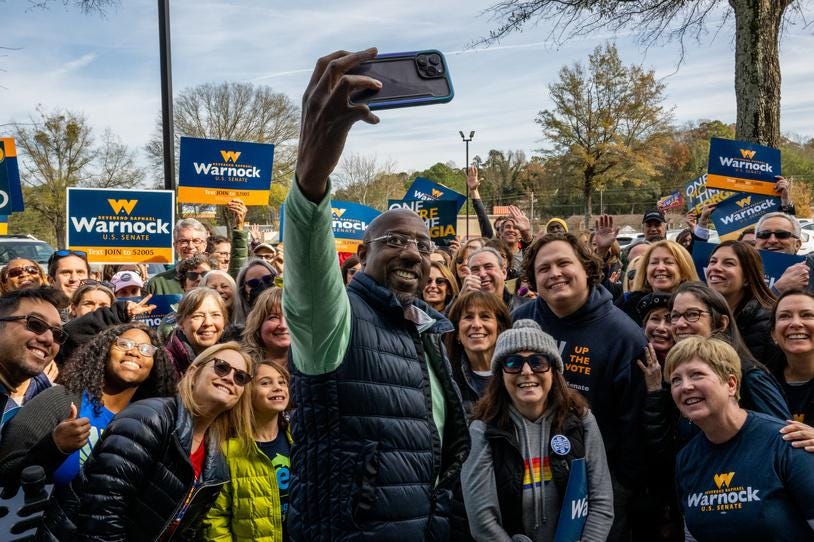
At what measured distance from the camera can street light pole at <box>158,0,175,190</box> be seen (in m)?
6.96

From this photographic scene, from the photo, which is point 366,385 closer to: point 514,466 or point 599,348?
point 514,466

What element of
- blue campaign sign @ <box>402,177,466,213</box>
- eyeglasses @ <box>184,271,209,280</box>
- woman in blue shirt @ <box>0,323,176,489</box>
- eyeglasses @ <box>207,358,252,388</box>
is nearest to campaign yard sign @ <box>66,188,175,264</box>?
eyeglasses @ <box>184,271,209,280</box>

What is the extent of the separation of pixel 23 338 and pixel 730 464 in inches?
111

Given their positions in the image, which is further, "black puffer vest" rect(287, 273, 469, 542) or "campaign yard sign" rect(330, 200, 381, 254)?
"campaign yard sign" rect(330, 200, 381, 254)

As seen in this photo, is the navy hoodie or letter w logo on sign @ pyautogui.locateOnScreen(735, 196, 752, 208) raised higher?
letter w logo on sign @ pyautogui.locateOnScreen(735, 196, 752, 208)

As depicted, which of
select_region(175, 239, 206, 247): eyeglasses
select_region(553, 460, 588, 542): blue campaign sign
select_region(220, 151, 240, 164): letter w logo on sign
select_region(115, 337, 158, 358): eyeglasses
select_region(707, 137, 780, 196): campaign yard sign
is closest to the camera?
select_region(553, 460, 588, 542): blue campaign sign

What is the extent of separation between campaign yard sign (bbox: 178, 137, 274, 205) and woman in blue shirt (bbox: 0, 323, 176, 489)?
468cm

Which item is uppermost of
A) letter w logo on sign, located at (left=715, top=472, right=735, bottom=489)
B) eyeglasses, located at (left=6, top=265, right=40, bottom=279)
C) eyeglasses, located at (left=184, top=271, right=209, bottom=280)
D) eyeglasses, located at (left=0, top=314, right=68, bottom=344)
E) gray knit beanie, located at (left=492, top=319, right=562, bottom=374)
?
eyeglasses, located at (left=6, top=265, right=40, bottom=279)

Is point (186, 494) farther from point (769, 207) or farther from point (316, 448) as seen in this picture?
point (769, 207)

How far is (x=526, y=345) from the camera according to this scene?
10.2ft

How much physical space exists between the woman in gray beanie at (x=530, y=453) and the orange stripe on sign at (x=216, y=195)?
535 cm

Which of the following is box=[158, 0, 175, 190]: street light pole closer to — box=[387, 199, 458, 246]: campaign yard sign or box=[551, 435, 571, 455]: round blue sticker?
box=[387, 199, 458, 246]: campaign yard sign

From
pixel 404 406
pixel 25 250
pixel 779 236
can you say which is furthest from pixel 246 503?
pixel 25 250

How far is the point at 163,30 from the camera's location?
6.99 meters
